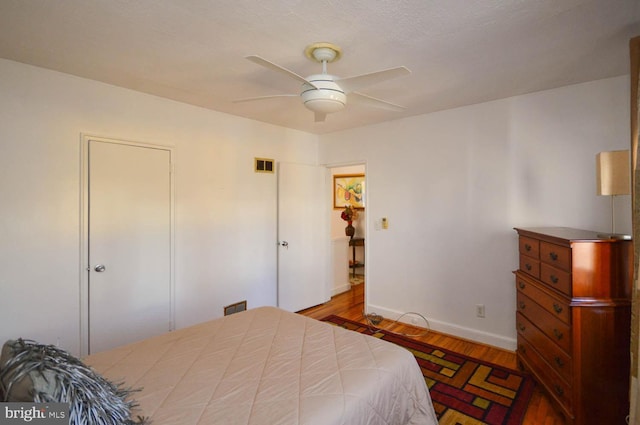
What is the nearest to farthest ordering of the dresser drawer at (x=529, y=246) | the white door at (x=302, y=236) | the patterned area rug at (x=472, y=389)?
the patterned area rug at (x=472, y=389), the dresser drawer at (x=529, y=246), the white door at (x=302, y=236)

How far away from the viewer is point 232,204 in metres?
3.48

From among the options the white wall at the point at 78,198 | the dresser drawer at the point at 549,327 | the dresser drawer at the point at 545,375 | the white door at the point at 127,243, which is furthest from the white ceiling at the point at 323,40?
the dresser drawer at the point at 545,375

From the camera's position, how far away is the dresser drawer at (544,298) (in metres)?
1.86

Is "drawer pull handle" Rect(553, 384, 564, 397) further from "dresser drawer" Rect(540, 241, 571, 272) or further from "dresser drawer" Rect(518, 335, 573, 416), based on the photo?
"dresser drawer" Rect(540, 241, 571, 272)

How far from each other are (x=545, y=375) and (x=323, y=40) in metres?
2.71

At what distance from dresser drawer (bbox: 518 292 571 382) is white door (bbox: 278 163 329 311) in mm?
2510

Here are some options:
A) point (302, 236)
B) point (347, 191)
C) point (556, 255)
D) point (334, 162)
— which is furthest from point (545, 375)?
point (347, 191)

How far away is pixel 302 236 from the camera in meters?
4.19

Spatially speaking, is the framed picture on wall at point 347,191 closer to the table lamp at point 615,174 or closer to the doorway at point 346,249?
the doorway at point 346,249

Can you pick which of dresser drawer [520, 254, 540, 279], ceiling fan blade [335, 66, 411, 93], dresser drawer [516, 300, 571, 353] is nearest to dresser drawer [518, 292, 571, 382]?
dresser drawer [516, 300, 571, 353]

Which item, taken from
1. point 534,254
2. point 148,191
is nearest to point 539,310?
point 534,254

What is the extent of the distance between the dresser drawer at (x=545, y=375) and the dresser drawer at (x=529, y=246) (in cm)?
69

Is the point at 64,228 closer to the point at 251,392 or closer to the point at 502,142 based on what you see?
the point at 251,392

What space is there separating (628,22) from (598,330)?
5.84ft
